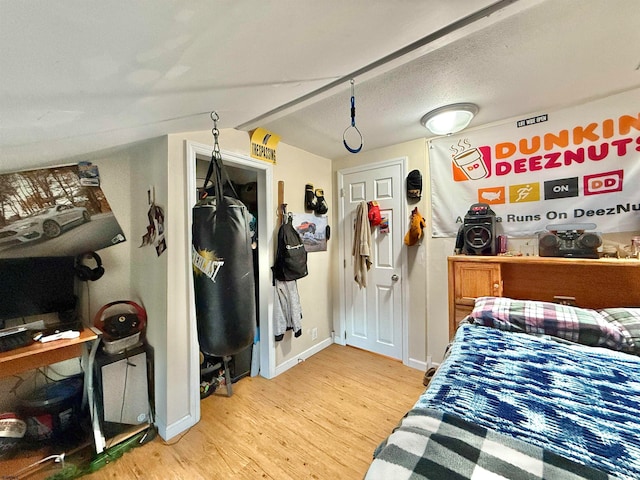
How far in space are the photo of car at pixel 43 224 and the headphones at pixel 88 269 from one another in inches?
8.6

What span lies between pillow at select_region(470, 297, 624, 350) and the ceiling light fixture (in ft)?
4.49

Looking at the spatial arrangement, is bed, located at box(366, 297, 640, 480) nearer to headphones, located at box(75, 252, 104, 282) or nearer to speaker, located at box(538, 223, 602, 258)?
speaker, located at box(538, 223, 602, 258)

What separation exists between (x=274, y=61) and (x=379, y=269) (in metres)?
2.29

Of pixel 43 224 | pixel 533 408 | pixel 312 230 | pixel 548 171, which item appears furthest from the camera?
pixel 312 230

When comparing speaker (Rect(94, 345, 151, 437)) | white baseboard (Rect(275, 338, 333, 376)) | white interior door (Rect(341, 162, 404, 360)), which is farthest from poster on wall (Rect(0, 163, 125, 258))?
white interior door (Rect(341, 162, 404, 360))

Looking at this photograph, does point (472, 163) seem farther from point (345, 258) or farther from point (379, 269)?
point (345, 258)

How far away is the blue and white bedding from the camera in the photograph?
695 millimetres

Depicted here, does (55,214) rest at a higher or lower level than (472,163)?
lower

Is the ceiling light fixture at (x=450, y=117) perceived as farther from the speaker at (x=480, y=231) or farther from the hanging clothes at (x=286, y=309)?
the hanging clothes at (x=286, y=309)

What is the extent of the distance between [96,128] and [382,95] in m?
1.67

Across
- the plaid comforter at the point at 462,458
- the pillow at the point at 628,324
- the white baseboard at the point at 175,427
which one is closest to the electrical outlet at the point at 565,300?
the pillow at the point at 628,324

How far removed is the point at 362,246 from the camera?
2.81 m

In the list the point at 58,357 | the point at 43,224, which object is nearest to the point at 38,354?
the point at 58,357

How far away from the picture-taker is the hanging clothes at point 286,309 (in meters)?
2.50
